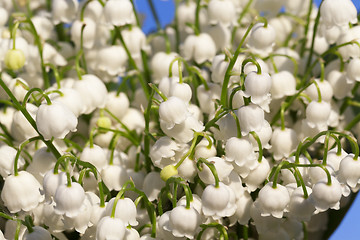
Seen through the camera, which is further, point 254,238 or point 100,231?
point 254,238

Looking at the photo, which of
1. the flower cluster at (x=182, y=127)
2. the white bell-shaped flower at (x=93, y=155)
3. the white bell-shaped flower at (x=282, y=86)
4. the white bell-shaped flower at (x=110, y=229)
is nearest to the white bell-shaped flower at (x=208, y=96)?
the flower cluster at (x=182, y=127)

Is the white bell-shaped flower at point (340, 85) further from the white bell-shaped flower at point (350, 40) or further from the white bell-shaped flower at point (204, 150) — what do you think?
the white bell-shaped flower at point (204, 150)

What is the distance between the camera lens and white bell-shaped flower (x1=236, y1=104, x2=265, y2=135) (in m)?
1.05

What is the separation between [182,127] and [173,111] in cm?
4

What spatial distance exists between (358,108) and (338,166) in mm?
393

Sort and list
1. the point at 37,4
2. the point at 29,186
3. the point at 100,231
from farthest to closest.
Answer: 1. the point at 37,4
2. the point at 29,186
3. the point at 100,231

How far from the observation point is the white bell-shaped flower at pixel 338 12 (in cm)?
125

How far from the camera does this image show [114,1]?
4.34ft

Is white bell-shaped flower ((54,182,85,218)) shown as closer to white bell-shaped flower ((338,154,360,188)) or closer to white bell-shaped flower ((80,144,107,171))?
white bell-shaped flower ((80,144,107,171))

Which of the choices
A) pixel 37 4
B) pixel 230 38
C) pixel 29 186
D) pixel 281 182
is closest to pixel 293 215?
pixel 281 182

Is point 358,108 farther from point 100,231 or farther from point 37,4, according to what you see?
point 37,4

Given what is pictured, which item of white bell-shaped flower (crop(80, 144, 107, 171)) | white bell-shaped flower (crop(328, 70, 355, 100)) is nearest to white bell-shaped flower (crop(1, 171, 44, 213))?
white bell-shaped flower (crop(80, 144, 107, 171))

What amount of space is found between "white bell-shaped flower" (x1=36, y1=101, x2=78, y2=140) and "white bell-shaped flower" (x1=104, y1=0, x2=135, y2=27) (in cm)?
30

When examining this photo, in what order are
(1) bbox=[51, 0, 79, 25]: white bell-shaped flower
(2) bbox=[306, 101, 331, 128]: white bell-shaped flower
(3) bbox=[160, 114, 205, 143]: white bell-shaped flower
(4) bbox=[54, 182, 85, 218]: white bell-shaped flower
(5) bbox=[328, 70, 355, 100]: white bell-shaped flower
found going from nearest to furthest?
(4) bbox=[54, 182, 85, 218]: white bell-shaped flower → (3) bbox=[160, 114, 205, 143]: white bell-shaped flower → (2) bbox=[306, 101, 331, 128]: white bell-shaped flower → (5) bbox=[328, 70, 355, 100]: white bell-shaped flower → (1) bbox=[51, 0, 79, 25]: white bell-shaped flower
